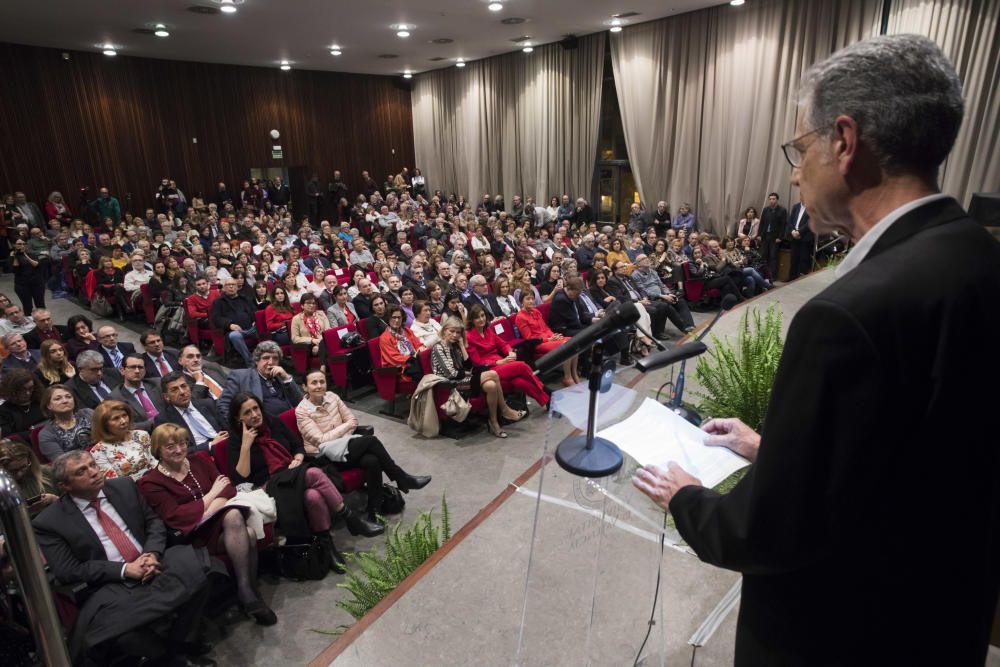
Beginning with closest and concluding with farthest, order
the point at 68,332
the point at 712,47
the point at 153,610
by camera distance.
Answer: the point at 153,610, the point at 68,332, the point at 712,47

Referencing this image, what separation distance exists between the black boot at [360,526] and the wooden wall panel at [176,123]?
14043 millimetres

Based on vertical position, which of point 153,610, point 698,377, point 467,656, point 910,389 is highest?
point 910,389

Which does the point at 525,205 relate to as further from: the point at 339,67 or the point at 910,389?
the point at 910,389

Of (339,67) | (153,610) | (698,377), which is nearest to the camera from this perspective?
(153,610)

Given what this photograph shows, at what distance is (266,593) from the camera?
3289mm

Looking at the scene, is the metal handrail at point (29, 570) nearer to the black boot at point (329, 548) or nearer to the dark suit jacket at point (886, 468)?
the dark suit jacket at point (886, 468)

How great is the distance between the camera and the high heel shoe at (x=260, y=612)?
3.01m

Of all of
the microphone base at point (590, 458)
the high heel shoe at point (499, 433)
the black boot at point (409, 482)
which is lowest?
the high heel shoe at point (499, 433)

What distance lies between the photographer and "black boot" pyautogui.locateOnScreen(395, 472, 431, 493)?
13.2 feet

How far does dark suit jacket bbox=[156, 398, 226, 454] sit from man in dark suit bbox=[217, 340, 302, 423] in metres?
0.12

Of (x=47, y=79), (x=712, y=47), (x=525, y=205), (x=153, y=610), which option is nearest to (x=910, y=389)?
(x=153, y=610)

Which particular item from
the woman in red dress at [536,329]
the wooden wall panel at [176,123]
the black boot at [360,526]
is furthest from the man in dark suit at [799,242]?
the wooden wall panel at [176,123]

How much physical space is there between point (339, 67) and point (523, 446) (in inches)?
597

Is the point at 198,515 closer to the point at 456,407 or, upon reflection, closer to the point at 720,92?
the point at 456,407
